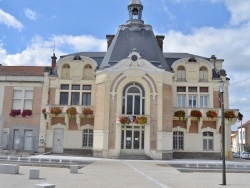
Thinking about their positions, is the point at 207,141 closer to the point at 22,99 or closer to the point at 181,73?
the point at 181,73

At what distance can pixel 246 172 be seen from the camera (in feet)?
60.8

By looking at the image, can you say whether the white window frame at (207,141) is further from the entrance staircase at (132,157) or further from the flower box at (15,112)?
the flower box at (15,112)

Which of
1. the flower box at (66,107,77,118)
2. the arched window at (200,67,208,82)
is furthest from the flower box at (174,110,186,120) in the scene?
the flower box at (66,107,77,118)

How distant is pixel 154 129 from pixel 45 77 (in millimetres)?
12196

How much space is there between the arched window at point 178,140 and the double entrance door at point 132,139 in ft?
13.8

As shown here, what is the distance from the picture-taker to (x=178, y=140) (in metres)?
30.7

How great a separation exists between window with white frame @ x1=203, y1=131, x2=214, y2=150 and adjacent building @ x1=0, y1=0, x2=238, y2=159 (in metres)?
0.09

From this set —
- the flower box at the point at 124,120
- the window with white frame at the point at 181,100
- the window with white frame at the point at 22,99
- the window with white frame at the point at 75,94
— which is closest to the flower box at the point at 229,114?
the window with white frame at the point at 181,100

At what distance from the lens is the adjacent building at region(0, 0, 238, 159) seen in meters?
27.8

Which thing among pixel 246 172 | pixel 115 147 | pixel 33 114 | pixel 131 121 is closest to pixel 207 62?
pixel 131 121

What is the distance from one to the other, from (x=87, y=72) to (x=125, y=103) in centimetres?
613

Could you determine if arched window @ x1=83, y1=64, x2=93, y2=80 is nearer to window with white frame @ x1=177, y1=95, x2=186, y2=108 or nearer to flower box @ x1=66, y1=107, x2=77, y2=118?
flower box @ x1=66, y1=107, x2=77, y2=118

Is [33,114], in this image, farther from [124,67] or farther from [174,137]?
[174,137]

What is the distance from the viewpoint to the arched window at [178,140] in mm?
30562
